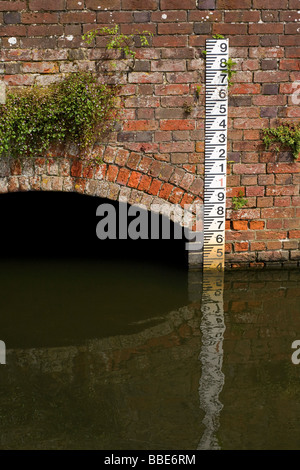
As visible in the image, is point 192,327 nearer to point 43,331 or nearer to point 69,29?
point 43,331

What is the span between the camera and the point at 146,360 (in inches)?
163

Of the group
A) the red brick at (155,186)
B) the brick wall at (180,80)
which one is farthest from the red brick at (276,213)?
the red brick at (155,186)

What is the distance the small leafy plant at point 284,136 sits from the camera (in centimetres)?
560

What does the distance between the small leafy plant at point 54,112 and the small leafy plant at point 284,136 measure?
1632 mm

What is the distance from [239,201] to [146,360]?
2.29 m

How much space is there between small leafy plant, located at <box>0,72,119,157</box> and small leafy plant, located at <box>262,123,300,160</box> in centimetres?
163

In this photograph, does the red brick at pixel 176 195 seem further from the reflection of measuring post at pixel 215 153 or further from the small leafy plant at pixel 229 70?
the small leafy plant at pixel 229 70

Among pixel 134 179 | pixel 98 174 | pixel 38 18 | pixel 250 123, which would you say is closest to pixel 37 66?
pixel 38 18

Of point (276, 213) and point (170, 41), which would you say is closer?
point (170, 41)

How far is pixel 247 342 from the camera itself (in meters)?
4.44

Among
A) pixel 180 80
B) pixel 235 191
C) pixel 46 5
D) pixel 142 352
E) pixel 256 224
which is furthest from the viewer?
pixel 256 224

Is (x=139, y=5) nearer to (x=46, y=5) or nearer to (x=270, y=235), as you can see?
(x=46, y=5)

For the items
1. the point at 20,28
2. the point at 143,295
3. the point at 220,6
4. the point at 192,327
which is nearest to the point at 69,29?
the point at 20,28

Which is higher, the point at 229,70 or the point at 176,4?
the point at 176,4
